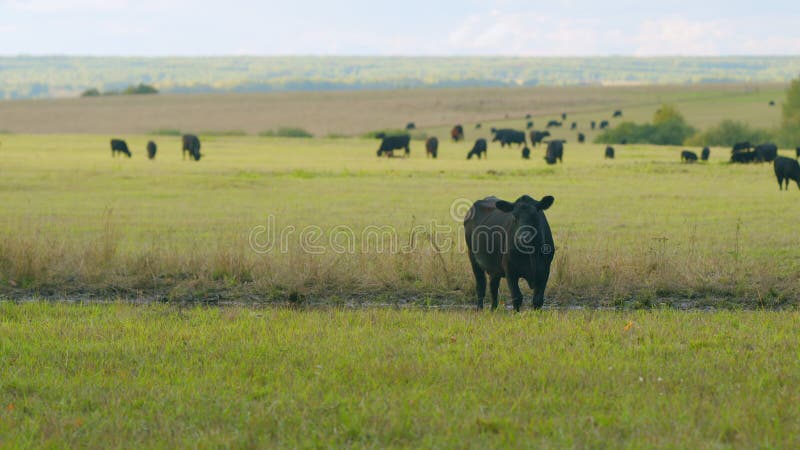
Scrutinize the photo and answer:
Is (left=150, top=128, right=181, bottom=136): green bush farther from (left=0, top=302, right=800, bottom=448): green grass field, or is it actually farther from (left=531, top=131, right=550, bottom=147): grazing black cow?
(left=0, top=302, right=800, bottom=448): green grass field

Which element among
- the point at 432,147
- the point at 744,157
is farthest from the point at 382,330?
the point at 432,147

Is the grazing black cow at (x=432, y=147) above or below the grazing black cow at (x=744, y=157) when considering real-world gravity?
below

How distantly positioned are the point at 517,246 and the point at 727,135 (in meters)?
71.1

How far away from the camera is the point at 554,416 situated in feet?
22.4

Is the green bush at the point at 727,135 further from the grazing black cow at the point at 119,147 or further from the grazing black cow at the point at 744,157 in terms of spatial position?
the grazing black cow at the point at 119,147

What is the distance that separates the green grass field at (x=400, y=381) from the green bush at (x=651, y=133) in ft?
239

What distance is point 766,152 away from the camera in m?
47.8

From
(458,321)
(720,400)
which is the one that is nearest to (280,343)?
(458,321)

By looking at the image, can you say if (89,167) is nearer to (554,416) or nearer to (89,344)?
(89,344)

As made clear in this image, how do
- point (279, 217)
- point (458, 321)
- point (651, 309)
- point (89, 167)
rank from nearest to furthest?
point (458, 321) → point (651, 309) → point (279, 217) → point (89, 167)

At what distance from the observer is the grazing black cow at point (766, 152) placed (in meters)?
47.7

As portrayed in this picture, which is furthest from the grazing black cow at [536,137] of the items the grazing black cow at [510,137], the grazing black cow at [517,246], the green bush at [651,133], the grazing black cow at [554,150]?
the grazing black cow at [517,246]

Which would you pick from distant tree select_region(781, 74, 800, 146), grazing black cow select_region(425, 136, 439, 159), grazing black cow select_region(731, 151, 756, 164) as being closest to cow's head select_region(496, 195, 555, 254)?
grazing black cow select_region(731, 151, 756, 164)

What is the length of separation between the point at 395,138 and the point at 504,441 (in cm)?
5359
